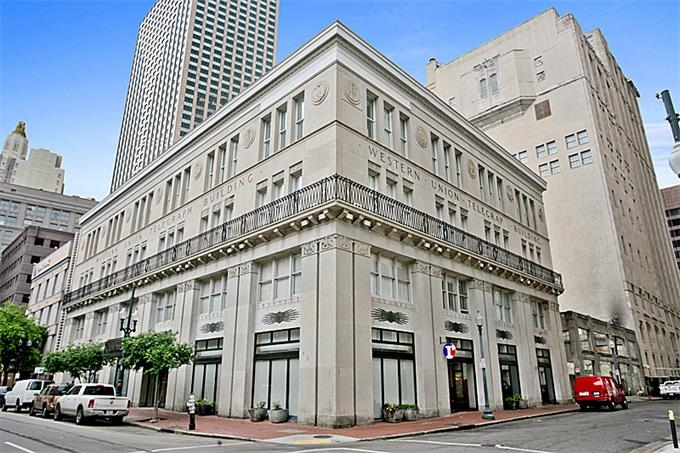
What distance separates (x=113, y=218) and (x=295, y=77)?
25.6 meters

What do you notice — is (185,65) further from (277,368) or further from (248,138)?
(277,368)

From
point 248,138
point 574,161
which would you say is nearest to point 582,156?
point 574,161

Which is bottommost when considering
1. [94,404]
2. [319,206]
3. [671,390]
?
[671,390]

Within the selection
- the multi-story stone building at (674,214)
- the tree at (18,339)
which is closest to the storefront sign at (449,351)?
the tree at (18,339)

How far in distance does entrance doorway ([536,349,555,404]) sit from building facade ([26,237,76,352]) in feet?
141

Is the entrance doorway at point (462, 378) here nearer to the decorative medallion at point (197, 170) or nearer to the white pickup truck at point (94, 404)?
the white pickup truck at point (94, 404)

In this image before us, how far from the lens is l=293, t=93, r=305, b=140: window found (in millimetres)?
23531

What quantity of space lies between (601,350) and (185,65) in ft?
316

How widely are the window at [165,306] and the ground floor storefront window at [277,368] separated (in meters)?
9.95

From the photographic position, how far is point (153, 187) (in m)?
35.7

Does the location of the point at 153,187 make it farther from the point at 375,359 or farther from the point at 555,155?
the point at 555,155

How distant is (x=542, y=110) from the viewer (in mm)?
60031

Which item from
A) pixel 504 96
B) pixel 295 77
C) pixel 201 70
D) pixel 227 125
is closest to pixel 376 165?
pixel 295 77

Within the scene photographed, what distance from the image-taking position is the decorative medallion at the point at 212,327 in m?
24.3
